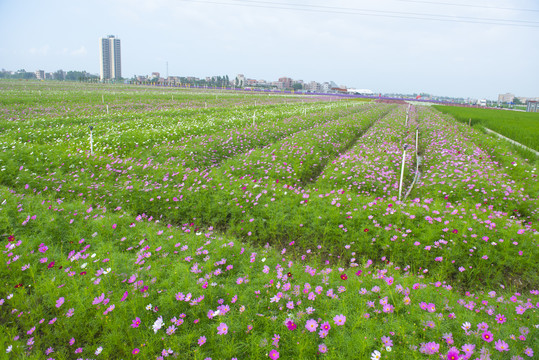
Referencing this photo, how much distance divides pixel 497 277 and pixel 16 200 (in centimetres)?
838

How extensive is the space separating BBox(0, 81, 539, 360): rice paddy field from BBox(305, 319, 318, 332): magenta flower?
20mm

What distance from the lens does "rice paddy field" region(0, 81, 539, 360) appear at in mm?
2779

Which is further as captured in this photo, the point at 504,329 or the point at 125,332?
the point at 125,332

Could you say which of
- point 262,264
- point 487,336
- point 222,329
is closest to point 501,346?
point 487,336

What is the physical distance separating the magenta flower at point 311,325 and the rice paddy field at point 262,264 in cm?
2

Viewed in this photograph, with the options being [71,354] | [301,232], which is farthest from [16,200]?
[301,232]

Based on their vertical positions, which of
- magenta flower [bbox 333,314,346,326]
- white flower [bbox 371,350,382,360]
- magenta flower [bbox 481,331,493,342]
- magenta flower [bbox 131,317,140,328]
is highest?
magenta flower [bbox 481,331,493,342]

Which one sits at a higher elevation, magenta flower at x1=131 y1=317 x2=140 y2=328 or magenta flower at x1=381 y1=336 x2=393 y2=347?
magenta flower at x1=381 y1=336 x2=393 y2=347

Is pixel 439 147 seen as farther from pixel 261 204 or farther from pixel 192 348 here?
pixel 192 348

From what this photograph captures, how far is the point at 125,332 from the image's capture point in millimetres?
2975

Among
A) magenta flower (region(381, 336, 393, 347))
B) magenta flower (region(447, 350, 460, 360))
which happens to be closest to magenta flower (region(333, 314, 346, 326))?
magenta flower (region(381, 336, 393, 347))

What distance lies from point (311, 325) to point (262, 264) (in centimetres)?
129

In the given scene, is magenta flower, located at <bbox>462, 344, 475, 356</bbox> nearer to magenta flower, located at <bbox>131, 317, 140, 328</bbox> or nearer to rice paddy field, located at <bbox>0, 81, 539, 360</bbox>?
rice paddy field, located at <bbox>0, 81, 539, 360</bbox>

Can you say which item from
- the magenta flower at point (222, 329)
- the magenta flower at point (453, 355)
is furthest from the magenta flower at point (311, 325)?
the magenta flower at point (453, 355)
